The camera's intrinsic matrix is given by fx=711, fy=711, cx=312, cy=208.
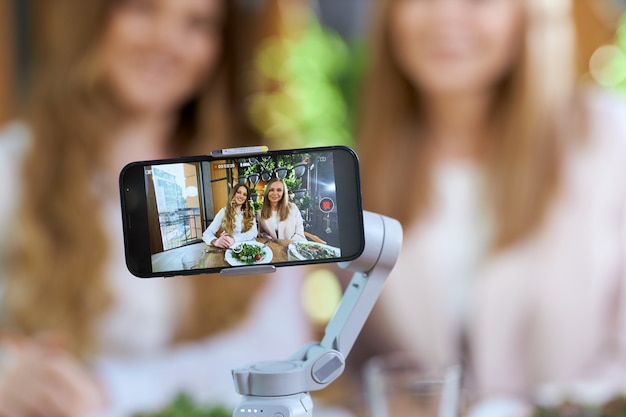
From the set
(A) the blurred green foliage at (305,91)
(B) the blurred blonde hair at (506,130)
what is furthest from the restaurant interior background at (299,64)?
(B) the blurred blonde hair at (506,130)

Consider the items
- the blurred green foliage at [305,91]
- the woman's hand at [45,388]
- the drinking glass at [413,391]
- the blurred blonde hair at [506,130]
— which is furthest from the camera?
the blurred green foliage at [305,91]

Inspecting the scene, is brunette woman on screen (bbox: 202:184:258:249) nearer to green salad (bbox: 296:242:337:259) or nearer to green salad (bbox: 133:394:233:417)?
green salad (bbox: 296:242:337:259)

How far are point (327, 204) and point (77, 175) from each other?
117 cm

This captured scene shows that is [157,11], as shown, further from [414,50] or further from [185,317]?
[185,317]

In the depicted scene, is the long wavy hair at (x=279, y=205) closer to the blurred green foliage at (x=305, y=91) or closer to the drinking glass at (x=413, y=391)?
the drinking glass at (x=413, y=391)

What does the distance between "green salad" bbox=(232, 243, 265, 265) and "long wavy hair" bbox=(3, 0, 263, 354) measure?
1028 millimetres

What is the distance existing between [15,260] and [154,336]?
0.36m

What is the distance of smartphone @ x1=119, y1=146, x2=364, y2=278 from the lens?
613mm

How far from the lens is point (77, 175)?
1.65m

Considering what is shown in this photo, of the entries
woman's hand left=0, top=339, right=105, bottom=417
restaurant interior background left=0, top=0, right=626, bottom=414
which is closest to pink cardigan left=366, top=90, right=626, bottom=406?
restaurant interior background left=0, top=0, right=626, bottom=414

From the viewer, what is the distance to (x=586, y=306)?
1.60m

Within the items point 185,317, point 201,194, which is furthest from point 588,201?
point 201,194

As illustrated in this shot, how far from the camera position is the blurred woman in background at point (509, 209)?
1594 millimetres

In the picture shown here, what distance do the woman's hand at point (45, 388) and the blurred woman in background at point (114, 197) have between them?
1.17ft
